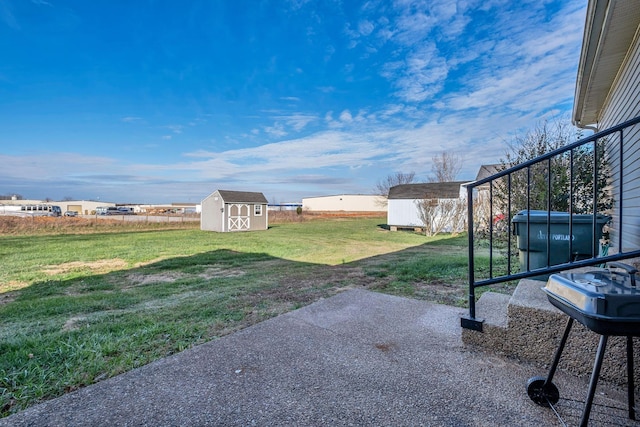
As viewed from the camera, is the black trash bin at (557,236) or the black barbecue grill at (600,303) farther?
the black trash bin at (557,236)

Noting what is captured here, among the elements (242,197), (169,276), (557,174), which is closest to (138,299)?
(169,276)

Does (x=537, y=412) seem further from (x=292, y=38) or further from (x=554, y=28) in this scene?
(x=292, y=38)

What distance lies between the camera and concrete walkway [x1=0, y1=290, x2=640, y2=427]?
1.36 m

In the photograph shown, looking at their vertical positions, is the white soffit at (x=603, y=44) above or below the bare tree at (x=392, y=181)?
below

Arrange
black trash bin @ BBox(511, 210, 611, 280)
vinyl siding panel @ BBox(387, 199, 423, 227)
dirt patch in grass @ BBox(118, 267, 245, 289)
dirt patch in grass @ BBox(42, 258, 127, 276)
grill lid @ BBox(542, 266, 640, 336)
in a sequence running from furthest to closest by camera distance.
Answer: vinyl siding panel @ BBox(387, 199, 423, 227), dirt patch in grass @ BBox(42, 258, 127, 276), dirt patch in grass @ BBox(118, 267, 245, 289), black trash bin @ BBox(511, 210, 611, 280), grill lid @ BBox(542, 266, 640, 336)

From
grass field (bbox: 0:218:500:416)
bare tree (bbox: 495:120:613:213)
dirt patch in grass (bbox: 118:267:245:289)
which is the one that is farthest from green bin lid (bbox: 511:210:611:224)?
dirt patch in grass (bbox: 118:267:245:289)

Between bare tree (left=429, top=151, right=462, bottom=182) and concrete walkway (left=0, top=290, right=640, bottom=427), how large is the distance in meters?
24.6

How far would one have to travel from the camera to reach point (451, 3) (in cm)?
580

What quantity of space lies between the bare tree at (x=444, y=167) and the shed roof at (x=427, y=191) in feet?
22.2

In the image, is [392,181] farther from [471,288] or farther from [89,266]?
[471,288]

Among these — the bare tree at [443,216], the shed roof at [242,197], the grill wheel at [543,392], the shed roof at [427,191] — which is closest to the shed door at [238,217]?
the shed roof at [242,197]

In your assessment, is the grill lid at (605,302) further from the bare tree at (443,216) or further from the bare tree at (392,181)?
the bare tree at (392,181)

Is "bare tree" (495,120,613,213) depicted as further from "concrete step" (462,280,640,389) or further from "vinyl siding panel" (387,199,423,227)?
"vinyl siding panel" (387,199,423,227)

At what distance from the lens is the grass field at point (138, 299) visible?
6.90ft
